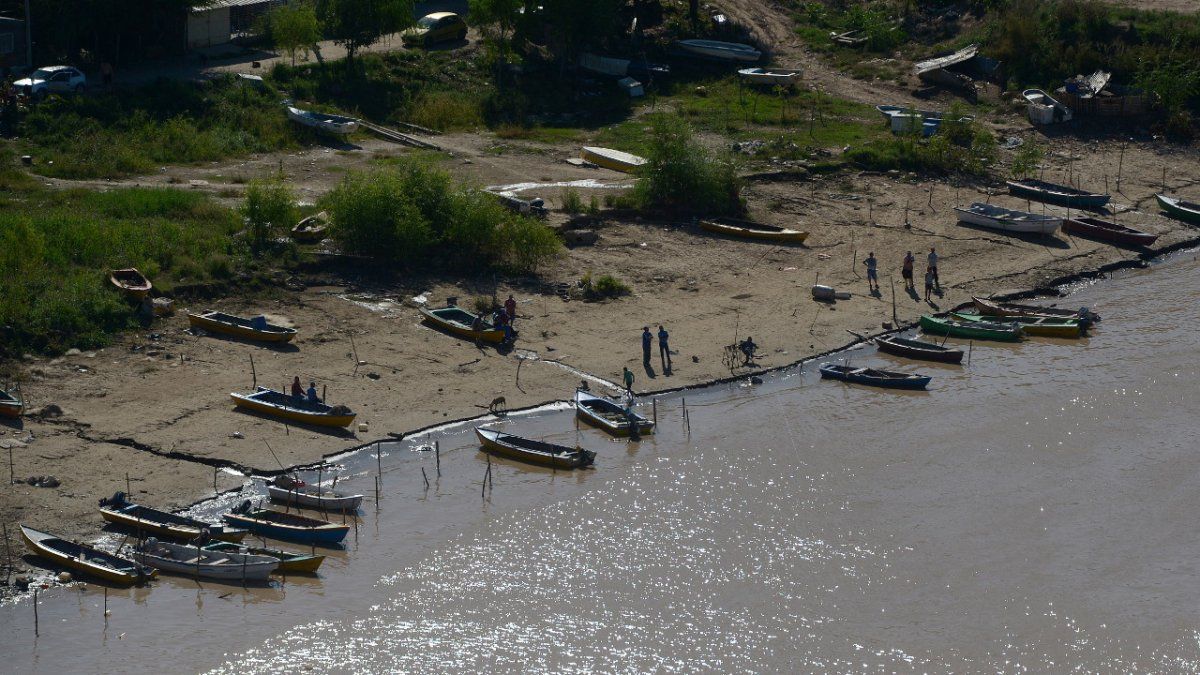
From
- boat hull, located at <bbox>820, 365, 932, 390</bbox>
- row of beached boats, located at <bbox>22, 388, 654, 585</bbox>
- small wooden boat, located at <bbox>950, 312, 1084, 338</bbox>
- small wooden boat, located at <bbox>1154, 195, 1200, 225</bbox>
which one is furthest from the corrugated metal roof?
small wooden boat, located at <bbox>1154, 195, 1200, 225</bbox>

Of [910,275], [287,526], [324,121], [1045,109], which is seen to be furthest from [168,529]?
[1045,109]

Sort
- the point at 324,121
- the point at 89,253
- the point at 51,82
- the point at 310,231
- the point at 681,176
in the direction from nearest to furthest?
the point at 89,253 < the point at 310,231 < the point at 681,176 < the point at 51,82 < the point at 324,121

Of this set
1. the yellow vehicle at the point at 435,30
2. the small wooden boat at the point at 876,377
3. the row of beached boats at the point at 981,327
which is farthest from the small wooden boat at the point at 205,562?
the yellow vehicle at the point at 435,30

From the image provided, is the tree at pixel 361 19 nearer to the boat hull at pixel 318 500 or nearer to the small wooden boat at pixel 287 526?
the boat hull at pixel 318 500

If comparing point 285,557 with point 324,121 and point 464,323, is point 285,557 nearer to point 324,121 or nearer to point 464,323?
point 464,323

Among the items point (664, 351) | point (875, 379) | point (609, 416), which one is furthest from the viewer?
point (664, 351)
